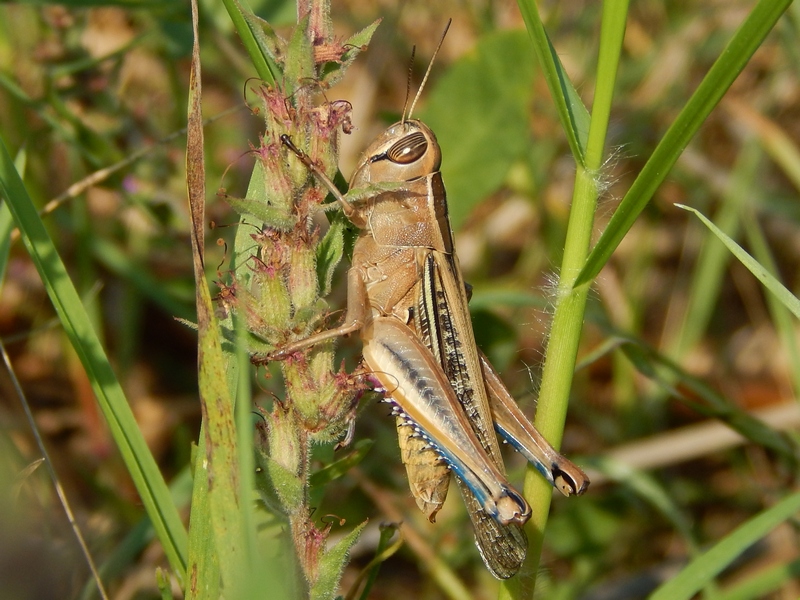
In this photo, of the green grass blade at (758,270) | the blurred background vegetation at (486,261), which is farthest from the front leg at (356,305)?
the green grass blade at (758,270)

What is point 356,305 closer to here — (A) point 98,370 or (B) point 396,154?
(B) point 396,154

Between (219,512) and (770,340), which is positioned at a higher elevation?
(219,512)

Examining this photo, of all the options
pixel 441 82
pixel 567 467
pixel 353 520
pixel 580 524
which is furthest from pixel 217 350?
pixel 580 524

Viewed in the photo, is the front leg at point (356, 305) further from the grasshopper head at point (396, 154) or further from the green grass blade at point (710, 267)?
the green grass blade at point (710, 267)

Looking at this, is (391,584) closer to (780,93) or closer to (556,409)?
(556,409)

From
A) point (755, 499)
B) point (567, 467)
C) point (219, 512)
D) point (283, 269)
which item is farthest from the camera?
point (755, 499)

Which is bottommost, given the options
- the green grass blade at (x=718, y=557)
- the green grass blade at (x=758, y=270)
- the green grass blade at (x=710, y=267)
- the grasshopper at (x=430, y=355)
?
the green grass blade at (x=710, y=267)

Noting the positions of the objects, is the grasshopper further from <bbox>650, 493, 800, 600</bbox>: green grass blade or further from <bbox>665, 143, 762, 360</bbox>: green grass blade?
<bbox>665, 143, 762, 360</bbox>: green grass blade
